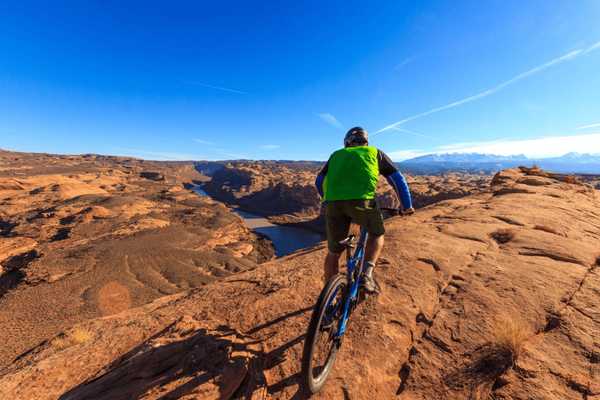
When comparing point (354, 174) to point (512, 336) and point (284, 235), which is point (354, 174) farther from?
point (284, 235)

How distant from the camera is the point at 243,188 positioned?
144m

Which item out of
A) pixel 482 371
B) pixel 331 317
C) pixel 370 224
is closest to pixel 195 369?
pixel 331 317

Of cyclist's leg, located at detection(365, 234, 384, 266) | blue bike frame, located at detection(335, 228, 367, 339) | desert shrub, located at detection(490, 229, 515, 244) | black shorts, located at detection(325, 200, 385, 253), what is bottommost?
desert shrub, located at detection(490, 229, 515, 244)

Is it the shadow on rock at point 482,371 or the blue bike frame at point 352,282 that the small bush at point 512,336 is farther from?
the blue bike frame at point 352,282

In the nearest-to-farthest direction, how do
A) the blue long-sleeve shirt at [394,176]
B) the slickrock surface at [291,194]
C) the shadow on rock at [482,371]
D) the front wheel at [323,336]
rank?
the front wheel at [323,336], the shadow on rock at [482,371], the blue long-sleeve shirt at [394,176], the slickrock surface at [291,194]

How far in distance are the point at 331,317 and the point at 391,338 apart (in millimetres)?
1571

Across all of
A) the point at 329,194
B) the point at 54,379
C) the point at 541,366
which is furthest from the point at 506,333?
the point at 54,379

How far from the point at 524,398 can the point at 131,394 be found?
4909 mm

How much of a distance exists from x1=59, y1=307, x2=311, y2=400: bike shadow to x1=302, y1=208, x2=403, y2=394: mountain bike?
1.26 ft

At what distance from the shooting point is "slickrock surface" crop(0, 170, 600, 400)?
3359mm

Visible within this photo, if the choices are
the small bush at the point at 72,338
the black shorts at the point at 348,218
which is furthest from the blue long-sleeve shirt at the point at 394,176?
the small bush at the point at 72,338

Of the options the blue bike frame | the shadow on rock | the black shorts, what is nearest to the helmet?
the black shorts

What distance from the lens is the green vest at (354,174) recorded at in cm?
363

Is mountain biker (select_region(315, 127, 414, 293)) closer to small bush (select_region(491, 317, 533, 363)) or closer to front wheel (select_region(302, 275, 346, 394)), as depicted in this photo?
front wheel (select_region(302, 275, 346, 394))
